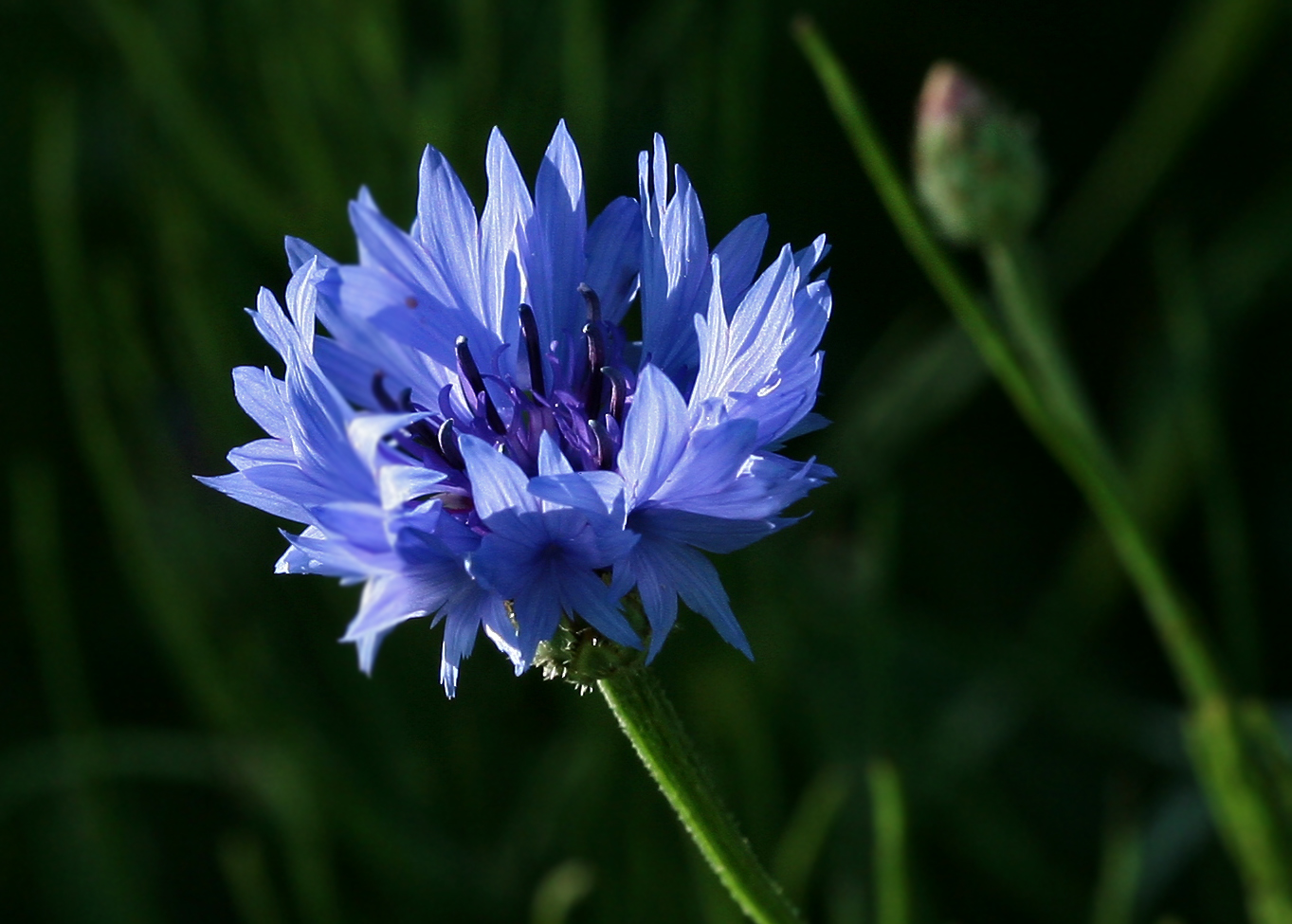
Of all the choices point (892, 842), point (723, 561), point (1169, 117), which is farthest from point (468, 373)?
point (1169, 117)

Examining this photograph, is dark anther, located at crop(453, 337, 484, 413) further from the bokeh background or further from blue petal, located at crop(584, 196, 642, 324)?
the bokeh background

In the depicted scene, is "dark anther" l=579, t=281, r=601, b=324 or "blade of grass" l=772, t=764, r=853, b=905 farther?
"blade of grass" l=772, t=764, r=853, b=905

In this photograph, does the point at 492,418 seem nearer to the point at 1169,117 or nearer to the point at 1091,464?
the point at 1091,464

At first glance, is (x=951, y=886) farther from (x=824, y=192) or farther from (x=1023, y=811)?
(x=824, y=192)

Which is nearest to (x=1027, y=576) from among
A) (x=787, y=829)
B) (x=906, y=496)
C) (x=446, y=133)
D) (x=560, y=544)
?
(x=906, y=496)

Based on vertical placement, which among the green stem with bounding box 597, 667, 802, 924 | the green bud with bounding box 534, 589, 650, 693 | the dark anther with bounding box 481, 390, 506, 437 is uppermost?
the dark anther with bounding box 481, 390, 506, 437

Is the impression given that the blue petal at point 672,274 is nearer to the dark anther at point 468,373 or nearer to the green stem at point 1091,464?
the dark anther at point 468,373

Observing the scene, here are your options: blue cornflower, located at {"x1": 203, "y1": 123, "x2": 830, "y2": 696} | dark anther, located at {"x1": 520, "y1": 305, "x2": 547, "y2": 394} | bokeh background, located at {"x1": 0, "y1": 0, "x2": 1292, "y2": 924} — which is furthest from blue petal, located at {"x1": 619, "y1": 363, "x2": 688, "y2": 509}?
bokeh background, located at {"x1": 0, "y1": 0, "x2": 1292, "y2": 924}
